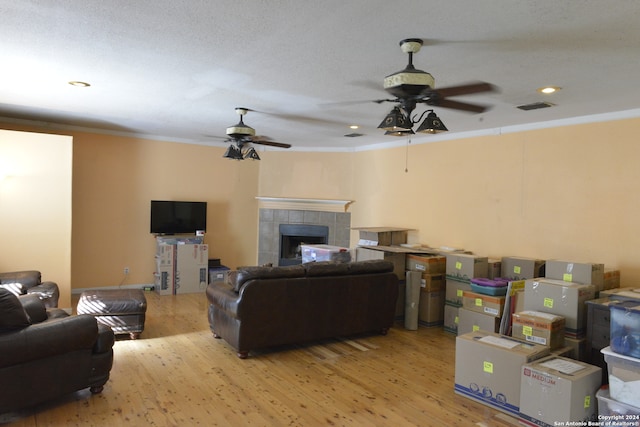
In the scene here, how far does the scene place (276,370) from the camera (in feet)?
12.6

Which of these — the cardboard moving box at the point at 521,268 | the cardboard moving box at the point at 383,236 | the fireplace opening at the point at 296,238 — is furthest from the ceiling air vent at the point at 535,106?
the fireplace opening at the point at 296,238

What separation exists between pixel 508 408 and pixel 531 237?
2555mm

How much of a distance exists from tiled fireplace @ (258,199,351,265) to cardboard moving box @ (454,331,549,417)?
4389 millimetres

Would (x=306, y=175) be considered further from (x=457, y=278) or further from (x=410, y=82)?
(x=410, y=82)

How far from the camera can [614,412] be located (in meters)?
2.69

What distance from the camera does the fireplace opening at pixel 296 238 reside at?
309 inches

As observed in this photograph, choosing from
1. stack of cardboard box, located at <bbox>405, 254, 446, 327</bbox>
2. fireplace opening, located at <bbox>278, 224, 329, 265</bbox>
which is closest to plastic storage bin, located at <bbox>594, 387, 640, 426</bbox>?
stack of cardboard box, located at <bbox>405, 254, 446, 327</bbox>

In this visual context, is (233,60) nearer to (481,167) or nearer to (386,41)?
(386,41)

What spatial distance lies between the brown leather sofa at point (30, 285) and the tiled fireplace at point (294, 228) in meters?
3.89

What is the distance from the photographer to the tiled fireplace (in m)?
7.75

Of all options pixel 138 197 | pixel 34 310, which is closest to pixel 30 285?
pixel 34 310

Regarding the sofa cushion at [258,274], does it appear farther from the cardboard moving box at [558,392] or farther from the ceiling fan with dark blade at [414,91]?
the cardboard moving box at [558,392]

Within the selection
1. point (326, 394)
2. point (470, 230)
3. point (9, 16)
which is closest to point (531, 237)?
point (470, 230)

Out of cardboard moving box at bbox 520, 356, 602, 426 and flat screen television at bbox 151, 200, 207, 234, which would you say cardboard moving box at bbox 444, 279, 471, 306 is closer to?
cardboard moving box at bbox 520, 356, 602, 426
